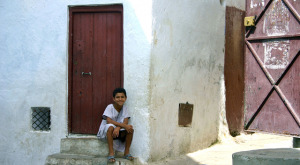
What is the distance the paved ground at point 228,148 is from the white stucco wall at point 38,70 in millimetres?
1013

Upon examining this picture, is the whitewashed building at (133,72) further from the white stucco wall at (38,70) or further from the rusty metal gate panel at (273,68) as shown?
the rusty metal gate panel at (273,68)

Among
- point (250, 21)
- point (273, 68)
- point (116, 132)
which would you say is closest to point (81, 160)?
point (116, 132)

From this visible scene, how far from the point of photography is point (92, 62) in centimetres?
684

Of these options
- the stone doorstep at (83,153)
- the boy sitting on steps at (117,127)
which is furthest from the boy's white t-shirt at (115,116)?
the stone doorstep at (83,153)

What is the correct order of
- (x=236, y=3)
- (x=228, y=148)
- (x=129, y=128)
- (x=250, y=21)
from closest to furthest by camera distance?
(x=129, y=128)
(x=250, y=21)
(x=228, y=148)
(x=236, y=3)

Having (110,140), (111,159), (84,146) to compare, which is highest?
(110,140)

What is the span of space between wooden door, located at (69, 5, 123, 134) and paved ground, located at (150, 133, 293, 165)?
4.50ft

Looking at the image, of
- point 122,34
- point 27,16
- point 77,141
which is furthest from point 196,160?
point 27,16

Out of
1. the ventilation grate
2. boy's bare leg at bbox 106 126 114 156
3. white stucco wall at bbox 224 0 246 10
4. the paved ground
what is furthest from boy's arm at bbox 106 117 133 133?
white stucco wall at bbox 224 0 246 10

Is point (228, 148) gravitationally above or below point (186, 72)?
below

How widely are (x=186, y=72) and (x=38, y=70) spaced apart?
2.51 m

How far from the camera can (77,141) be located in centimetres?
646

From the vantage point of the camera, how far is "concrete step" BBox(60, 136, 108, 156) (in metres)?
6.31

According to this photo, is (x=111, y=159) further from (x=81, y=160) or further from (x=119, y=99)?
(x=119, y=99)
